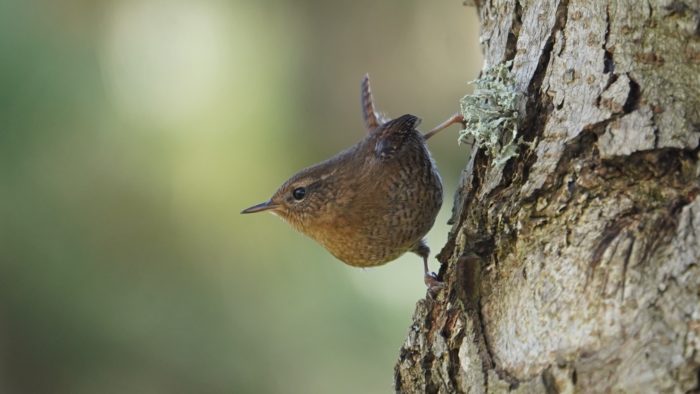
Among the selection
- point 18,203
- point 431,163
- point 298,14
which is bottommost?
point 431,163

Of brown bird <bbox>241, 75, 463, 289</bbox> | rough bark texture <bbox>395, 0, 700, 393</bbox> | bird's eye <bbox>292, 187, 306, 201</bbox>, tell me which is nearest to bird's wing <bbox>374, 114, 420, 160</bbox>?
brown bird <bbox>241, 75, 463, 289</bbox>

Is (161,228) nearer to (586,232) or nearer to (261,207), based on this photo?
(261,207)

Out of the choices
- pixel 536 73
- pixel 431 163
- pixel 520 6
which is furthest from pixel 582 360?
pixel 431 163

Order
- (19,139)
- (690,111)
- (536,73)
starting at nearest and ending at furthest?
1. (690,111)
2. (536,73)
3. (19,139)

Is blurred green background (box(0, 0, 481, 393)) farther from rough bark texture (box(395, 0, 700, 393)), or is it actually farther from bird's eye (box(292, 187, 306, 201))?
rough bark texture (box(395, 0, 700, 393))

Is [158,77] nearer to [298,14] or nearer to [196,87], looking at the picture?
[196,87]

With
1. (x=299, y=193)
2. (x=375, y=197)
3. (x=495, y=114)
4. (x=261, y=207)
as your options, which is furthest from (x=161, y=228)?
(x=495, y=114)

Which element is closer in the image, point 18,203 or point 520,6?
point 520,6
